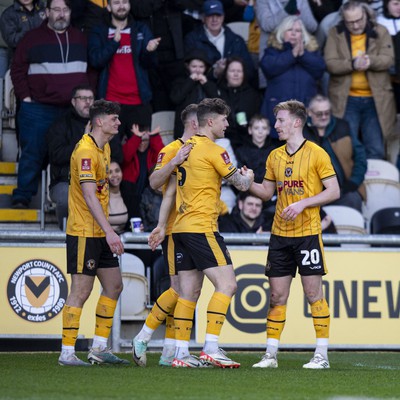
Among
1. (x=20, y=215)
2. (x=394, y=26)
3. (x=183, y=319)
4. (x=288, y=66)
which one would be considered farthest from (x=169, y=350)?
(x=394, y=26)

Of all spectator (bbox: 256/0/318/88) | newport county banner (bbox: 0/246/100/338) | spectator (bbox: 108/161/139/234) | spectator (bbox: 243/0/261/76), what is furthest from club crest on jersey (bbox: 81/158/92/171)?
spectator (bbox: 243/0/261/76)

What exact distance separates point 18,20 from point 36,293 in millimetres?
4218

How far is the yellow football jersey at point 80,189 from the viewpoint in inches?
360

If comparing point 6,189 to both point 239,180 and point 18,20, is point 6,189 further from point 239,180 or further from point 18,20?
point 239,180

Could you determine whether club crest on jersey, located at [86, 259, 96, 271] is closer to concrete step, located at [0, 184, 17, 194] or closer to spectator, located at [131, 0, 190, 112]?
concrete step, located at [0, 184, 17, 194]

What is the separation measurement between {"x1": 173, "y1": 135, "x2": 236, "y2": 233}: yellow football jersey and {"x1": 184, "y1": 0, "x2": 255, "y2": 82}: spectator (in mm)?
5329

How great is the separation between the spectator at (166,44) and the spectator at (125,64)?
68 cm

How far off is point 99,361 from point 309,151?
2.54 meters

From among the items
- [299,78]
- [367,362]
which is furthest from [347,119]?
[367,362]

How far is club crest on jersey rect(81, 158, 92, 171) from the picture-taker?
9078 mm

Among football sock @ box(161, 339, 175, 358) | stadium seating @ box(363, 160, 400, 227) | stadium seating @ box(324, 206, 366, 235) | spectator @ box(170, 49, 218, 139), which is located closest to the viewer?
football sock @ box(161, 339, 175, 358)

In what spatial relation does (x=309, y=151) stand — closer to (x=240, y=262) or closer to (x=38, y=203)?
(x=240, y=262)

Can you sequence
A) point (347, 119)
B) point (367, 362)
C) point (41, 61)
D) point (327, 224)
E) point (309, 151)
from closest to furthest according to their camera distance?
point (309, 151) → point (367, 362) → point (327, 224) → point (41, 61) → point (347, 119)

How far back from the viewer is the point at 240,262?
11555 mm
